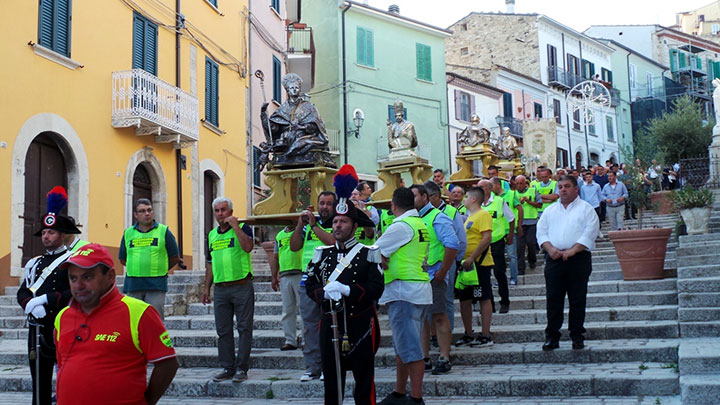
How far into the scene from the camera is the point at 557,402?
681 centimetres

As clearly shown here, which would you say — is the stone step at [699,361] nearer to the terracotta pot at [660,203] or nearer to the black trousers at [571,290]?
the black trousers at [571,290]

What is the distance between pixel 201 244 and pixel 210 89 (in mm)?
4317

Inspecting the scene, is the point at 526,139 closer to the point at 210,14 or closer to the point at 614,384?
the point at 210,14

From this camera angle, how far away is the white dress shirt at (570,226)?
793cm

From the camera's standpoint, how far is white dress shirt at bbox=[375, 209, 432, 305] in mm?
6648

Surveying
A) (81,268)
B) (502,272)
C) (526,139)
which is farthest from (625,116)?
(81,268)

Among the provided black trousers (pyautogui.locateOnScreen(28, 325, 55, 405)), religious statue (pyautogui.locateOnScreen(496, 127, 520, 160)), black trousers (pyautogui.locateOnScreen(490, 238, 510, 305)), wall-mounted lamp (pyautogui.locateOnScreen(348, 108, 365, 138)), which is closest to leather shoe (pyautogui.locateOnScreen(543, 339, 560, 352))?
black trousers (pyautogui.locateOnScreen(490, 238, 510, 305))

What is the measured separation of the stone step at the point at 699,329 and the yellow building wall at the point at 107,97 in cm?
1072

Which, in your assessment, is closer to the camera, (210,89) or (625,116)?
(210,89)

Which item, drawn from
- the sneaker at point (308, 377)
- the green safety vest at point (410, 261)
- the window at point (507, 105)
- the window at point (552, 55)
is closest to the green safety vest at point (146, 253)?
the sneaker at point (308, 377)

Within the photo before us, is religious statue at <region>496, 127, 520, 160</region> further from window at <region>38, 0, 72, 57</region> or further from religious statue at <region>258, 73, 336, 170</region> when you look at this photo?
window at <region>38, 0, 72, 57</region>

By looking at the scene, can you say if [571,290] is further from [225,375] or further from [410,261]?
[225,375]

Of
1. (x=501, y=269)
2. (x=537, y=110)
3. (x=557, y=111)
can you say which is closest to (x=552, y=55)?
(x=557, y=111)

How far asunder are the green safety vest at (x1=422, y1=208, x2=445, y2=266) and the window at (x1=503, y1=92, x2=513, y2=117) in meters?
34.8
